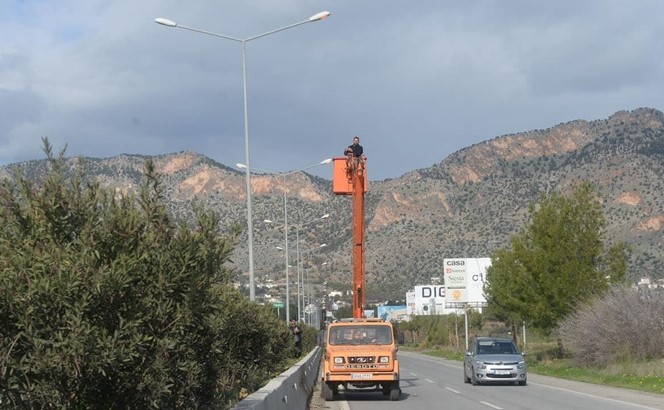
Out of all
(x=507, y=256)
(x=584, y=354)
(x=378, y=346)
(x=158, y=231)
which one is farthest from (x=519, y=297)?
(x=158, y=231)

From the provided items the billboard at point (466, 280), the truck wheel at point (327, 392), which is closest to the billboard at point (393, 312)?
the billboard at point (466, 280)

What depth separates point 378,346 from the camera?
26.3 meters

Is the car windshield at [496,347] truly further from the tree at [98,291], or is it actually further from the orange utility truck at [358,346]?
the tree at [98,291]

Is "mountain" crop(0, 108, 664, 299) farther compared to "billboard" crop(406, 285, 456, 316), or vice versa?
"mountain" crop(0, 108, 664, 299)

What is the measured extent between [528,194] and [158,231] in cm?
10368

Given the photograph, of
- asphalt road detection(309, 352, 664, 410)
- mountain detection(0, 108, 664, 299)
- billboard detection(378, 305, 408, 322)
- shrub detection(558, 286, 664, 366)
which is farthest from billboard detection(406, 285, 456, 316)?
asphalt road detection(309, 352, 664, 410)

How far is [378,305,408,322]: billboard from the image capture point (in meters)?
135

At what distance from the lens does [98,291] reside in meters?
7.62

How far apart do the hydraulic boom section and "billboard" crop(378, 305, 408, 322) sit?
104m

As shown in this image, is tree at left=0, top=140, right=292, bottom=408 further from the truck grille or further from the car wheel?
the car wheel

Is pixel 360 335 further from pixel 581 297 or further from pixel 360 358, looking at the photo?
pixel 581 297

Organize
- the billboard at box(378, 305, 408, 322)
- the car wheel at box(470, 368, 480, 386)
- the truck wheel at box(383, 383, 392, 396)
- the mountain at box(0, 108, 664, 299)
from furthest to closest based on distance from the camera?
the billboard at box(378, 305, 408, 322), the mountain at box(0, 108, 664, 299), the car wheel at box(470, 368, 480, 386), the truck wheel at box(383, 383, 392, 396)

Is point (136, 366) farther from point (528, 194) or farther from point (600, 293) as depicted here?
point (528, 194)

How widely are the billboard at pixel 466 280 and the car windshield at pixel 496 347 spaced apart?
40102 mm
